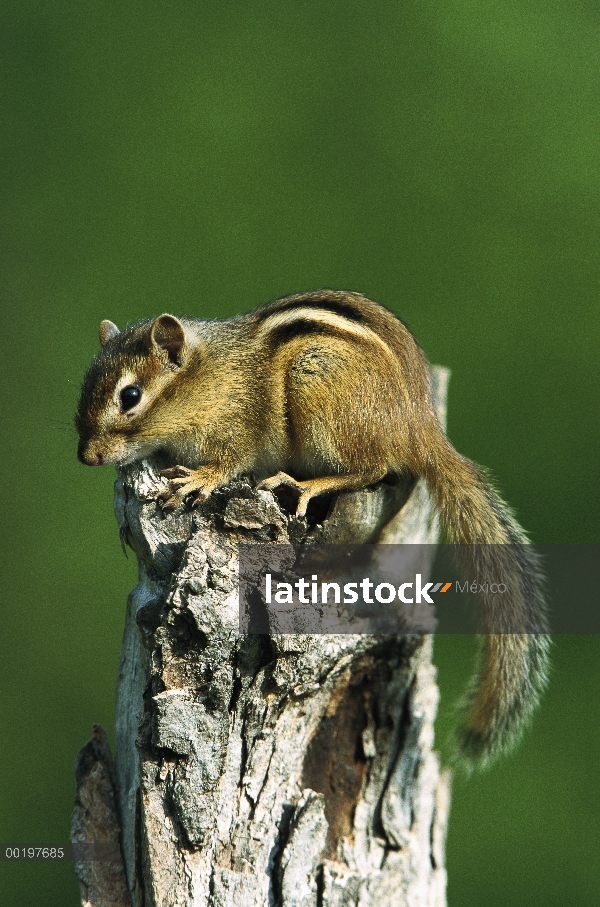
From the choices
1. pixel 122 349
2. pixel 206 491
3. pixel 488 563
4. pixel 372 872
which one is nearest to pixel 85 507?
pixel 122 349

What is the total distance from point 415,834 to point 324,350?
104cm

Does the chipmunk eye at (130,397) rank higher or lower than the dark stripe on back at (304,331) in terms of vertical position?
lower

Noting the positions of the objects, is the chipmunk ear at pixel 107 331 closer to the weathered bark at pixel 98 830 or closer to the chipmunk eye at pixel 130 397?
the chipmunk eye at pixel 130 397

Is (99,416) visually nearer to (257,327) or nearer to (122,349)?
(122,349)

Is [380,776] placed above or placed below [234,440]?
below

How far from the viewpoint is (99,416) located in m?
2.13

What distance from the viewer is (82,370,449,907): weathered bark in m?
1.58

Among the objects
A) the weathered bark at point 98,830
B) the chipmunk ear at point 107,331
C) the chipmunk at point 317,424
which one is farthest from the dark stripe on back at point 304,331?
the weathered bark at point 98,830

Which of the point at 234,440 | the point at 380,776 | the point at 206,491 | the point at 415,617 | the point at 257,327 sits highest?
the point at 257,327

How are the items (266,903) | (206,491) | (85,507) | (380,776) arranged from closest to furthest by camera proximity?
(266,903) → (380,776) → (206,491) → (85,507)

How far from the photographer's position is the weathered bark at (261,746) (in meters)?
1.58

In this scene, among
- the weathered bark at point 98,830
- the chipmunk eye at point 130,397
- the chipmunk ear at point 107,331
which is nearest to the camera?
the weathered bark at point 98,830

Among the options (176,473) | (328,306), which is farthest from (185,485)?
(328,306)

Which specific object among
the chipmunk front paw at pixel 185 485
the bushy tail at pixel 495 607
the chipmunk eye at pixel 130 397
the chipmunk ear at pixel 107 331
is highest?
the chipmunk ear at pixel 107 331
